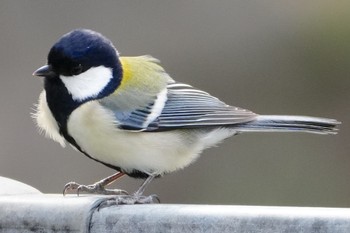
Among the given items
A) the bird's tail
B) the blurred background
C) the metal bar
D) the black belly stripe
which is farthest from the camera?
the blurred background

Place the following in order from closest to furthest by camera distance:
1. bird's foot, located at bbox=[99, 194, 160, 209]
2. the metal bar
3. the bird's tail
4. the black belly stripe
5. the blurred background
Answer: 1. the metal bar
2. bird's foot, located at bbox=[99, 194, 160, 209]
3. the black belly stripe
4. the bird's tail
5. the blurred background

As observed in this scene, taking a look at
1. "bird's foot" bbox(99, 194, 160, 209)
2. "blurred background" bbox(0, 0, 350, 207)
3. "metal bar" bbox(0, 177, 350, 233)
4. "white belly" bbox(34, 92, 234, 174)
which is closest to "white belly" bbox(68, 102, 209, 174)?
"white belly" bbox(34, 92, 234, 174)

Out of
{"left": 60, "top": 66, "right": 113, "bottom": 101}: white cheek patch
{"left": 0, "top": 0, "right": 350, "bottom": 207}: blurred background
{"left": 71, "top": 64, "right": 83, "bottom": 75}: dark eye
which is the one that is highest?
{"left": 71, "top": 64, "right": 83, "bottom": 75}: dark eye

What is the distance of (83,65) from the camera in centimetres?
269

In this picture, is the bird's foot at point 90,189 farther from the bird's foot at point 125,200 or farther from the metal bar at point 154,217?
the metal bar at point 154,217

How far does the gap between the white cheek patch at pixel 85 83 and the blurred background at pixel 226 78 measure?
2.07 meters

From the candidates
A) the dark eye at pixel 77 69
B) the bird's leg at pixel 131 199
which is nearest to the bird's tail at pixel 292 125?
the bird's leg at pixel 131 199

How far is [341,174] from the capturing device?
4848 mm

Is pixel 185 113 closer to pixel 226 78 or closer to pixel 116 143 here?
pixel 116 143

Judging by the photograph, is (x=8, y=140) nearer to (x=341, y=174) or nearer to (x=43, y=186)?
(x=43, y=186)

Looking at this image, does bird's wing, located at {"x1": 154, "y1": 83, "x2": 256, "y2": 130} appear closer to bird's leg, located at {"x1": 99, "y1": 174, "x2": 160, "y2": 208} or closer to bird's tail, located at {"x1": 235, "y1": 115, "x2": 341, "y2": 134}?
bird's tail, located at {"x1": 235, "y1": 115, "x2": 341, "y2": 134}

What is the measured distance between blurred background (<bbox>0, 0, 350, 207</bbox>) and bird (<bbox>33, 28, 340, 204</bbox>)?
190 centimetres

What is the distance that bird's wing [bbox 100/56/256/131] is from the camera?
2.72m

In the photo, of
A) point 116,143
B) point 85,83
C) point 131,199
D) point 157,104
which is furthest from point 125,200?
point 157,104
